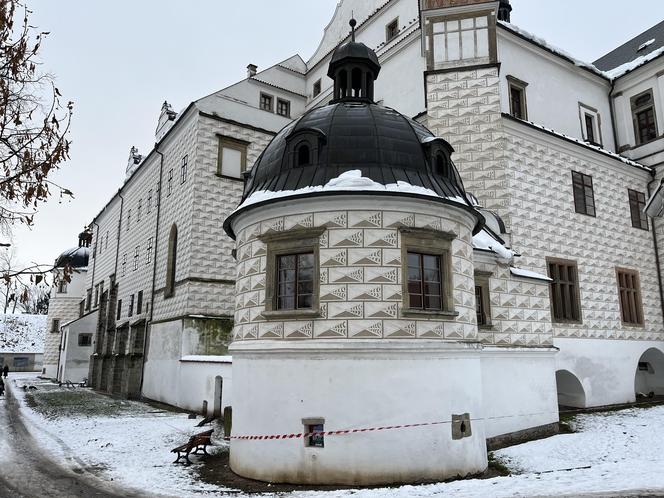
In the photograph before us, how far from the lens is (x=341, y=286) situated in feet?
32.7

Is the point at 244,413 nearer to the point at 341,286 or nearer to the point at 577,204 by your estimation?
the point at 341,286

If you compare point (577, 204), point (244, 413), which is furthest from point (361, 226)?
point (577, 204)

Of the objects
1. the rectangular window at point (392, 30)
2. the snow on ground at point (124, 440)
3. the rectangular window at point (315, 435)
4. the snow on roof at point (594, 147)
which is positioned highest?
the rectangular window at point (392, 30)

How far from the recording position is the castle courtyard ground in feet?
27.7

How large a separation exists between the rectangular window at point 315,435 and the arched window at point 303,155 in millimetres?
5159

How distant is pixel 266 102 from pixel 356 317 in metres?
19.5

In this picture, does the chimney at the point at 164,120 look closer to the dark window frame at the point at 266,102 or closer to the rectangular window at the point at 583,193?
the dark window frame at the point at 266,102

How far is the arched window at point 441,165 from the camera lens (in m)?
11.5

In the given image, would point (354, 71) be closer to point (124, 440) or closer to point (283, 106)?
point (124, 440)

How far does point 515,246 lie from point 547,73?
8.52 metres

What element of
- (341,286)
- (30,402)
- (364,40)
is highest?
(364,40)

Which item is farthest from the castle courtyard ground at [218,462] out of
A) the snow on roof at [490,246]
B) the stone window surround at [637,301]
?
the snow on roof at [490,246]

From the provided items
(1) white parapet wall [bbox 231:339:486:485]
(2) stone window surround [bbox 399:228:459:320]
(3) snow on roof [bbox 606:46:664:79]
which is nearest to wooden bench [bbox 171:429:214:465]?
(1) white parapet wall [bbox 231:339:486:485]

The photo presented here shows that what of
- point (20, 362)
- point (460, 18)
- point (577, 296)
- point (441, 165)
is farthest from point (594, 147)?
point (20, 362)
